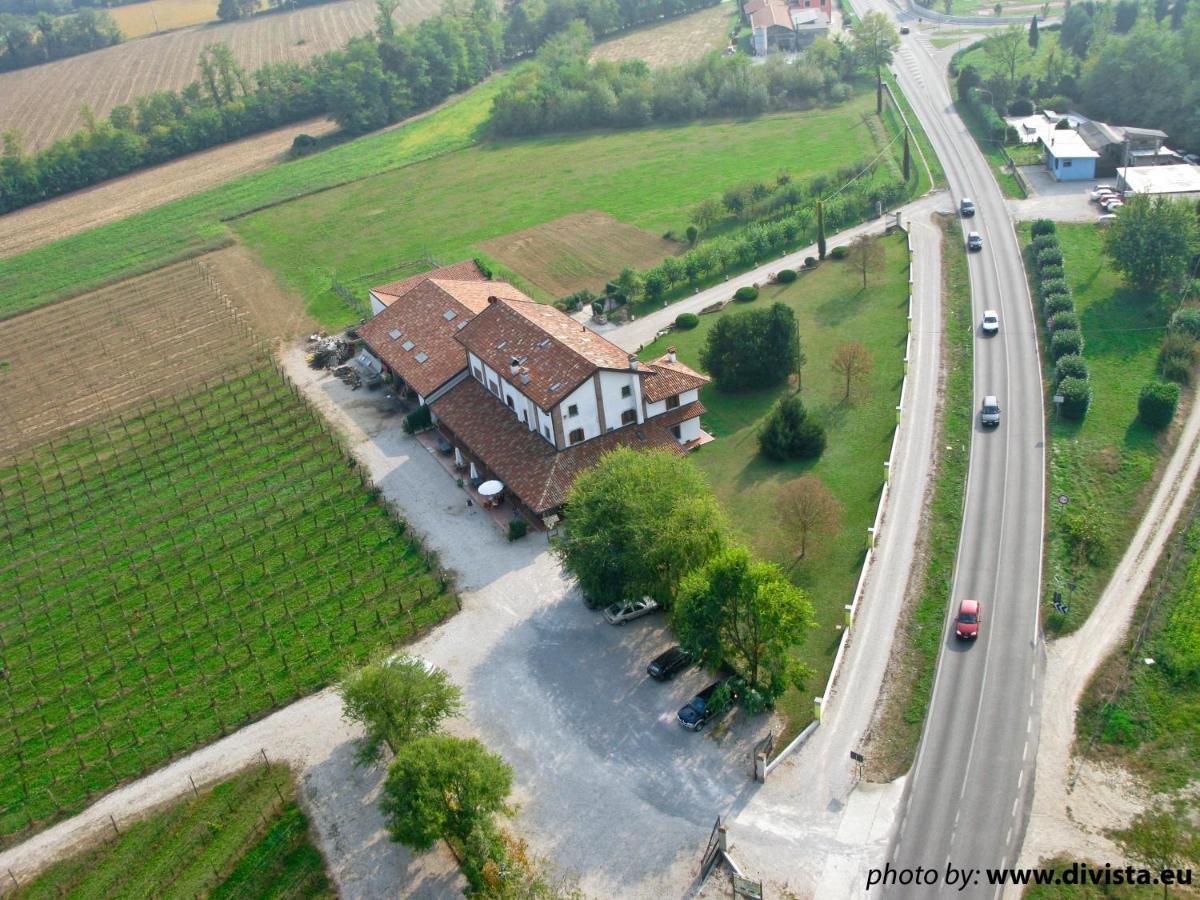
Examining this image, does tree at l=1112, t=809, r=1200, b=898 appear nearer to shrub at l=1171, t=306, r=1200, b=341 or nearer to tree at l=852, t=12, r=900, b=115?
shrub at l=1171, t=306, r=1200, b=341

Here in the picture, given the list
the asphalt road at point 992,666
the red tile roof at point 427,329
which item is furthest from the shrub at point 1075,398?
the red tile roof at point 427,329

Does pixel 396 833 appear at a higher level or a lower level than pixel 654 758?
higher

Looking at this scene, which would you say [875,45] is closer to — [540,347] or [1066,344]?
[1066,344]

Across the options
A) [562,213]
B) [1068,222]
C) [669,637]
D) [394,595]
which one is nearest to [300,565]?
[394,595]

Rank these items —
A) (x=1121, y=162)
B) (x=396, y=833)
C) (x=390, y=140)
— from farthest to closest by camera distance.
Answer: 1. (x=390, y=140)
2. (x=1121, y=162)
3. (x=396, y=833)

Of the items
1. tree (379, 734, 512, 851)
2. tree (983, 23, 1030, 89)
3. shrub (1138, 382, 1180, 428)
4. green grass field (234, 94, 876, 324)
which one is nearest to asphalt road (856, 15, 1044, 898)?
shrub (1138, 382, 1180, 428)

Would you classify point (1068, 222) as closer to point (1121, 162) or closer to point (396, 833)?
point (1121, 162)

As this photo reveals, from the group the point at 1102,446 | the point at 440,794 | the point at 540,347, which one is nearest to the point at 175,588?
the point at 540,347

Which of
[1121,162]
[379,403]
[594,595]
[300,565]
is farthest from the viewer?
[1121,162]
